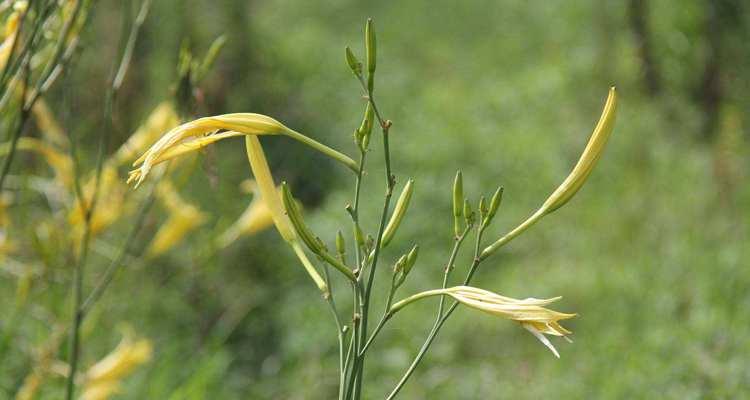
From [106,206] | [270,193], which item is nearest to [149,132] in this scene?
[106,206]

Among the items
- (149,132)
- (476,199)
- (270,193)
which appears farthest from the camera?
(476,199)

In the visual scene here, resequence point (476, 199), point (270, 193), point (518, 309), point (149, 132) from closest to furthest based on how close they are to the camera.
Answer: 1. point (518, 309)
2. point (270, 193)
3. point (149, 132)
4. point (476, 199)

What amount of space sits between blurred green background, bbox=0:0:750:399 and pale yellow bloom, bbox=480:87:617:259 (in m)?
1.07

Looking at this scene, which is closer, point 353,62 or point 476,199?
point 353,62

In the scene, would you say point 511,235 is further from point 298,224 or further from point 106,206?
point 106,206

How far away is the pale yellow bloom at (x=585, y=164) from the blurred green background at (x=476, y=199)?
107 cm

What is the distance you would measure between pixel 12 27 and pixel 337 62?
3.71 m

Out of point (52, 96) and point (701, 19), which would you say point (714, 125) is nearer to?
point (701, 19)

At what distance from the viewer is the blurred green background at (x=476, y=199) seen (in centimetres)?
264

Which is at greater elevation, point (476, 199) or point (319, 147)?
point (319, 147)

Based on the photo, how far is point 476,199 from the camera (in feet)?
12.5

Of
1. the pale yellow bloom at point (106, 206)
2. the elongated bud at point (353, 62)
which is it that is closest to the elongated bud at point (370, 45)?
the elongated bud at point (353, 62)

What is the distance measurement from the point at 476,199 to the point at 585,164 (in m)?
2.86

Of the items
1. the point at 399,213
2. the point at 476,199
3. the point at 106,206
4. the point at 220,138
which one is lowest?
the point at 476,199
